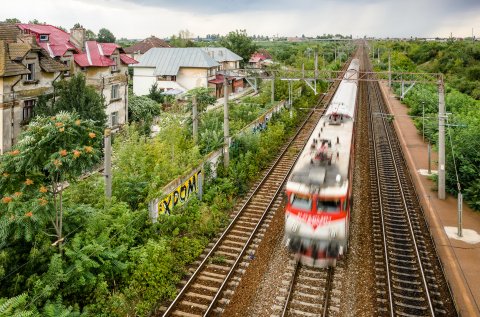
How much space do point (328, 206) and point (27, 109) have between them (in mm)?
21349

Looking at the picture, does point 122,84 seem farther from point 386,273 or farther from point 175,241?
point 386,273

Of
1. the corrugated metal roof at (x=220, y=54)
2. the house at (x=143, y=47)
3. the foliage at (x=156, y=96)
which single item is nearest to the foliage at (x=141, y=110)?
the foliage at (x=156, y=96)

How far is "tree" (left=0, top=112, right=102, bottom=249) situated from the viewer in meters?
10.2

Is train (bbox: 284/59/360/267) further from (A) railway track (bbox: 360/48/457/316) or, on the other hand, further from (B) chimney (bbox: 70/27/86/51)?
(B) chimney (bbox: 70/27/86/51)

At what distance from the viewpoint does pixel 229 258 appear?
1470 cm

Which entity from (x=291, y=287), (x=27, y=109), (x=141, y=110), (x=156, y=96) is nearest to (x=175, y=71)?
(x=156, y=96)

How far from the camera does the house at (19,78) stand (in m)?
23.9

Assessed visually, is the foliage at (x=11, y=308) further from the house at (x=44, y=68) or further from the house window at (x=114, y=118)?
the house window at (x=114, y=118)

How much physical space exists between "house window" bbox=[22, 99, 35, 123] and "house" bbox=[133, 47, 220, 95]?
2441 centimetres

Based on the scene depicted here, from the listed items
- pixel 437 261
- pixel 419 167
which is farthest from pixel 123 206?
pixel 419 167

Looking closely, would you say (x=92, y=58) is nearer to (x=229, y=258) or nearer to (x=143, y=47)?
(x=229, y=258)

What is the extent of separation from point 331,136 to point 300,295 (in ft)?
27.2

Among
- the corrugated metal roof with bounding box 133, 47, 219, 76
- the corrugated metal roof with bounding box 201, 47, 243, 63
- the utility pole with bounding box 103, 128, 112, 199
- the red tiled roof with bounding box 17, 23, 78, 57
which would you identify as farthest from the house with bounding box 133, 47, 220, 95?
the utility pole with bounding box 103, 128, 112, 199

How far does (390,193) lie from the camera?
20969 millimetres
